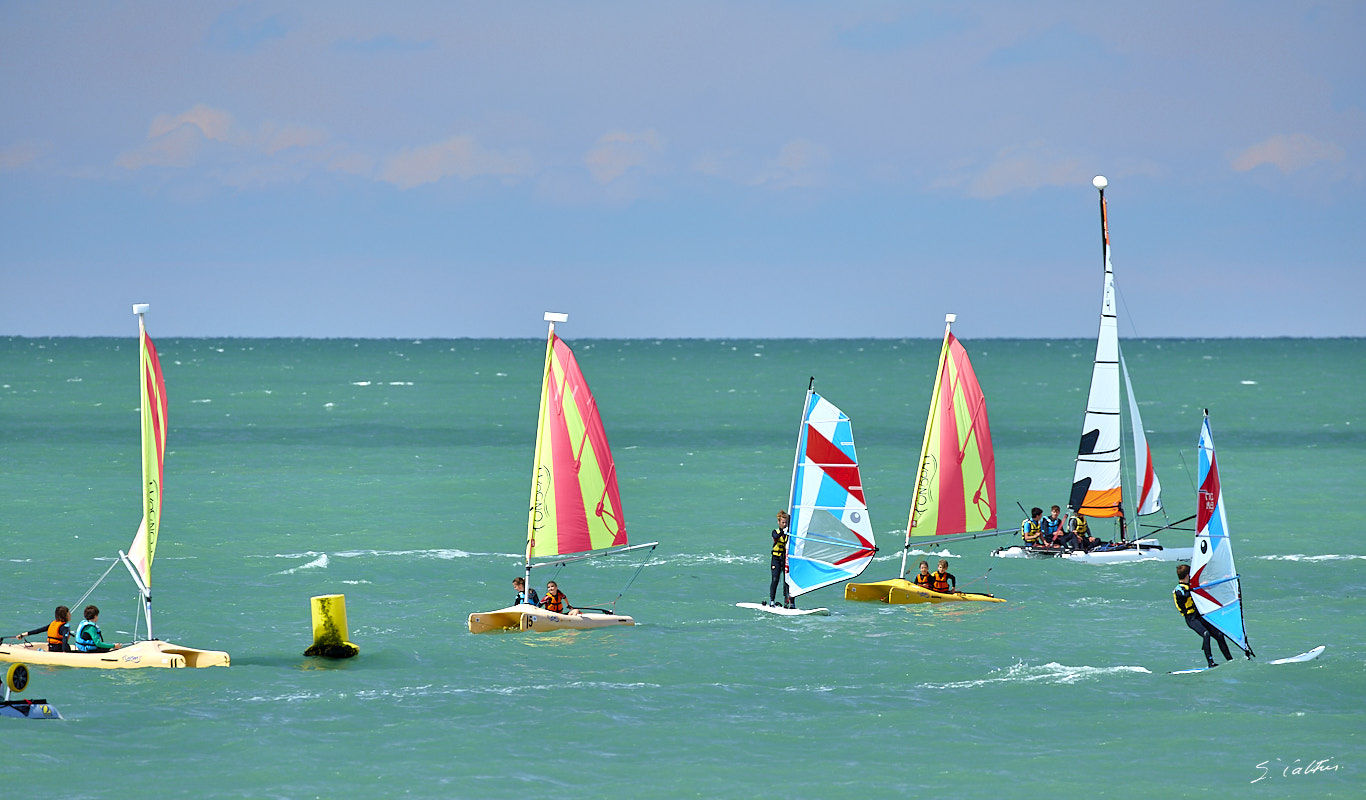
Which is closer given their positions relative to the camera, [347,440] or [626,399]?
[347,440]

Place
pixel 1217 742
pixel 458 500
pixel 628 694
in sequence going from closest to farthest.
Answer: pixel 1217 742 → pixel 628 694 → pixel 458 500

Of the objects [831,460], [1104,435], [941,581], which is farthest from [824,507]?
[1104,435]

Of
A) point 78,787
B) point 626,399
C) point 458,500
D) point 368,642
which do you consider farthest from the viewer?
point 626,399

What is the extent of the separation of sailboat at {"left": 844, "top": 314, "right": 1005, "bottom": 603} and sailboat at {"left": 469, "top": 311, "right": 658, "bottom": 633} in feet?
31.0

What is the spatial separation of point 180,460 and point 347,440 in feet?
55.4

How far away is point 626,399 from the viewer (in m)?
158

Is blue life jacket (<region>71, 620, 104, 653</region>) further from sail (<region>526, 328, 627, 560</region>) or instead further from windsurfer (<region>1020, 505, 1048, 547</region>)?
windsurfer (<region>1020, 505, 1048, 547</region>)

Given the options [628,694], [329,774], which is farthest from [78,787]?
[628,694]

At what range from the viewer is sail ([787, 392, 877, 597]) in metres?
37.9

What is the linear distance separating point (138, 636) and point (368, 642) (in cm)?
584

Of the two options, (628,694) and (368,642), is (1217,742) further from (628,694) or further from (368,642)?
(368,642)

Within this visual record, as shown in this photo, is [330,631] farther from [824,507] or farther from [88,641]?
[824,507]

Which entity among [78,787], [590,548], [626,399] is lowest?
[78,787]

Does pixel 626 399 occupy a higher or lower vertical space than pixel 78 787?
higher
